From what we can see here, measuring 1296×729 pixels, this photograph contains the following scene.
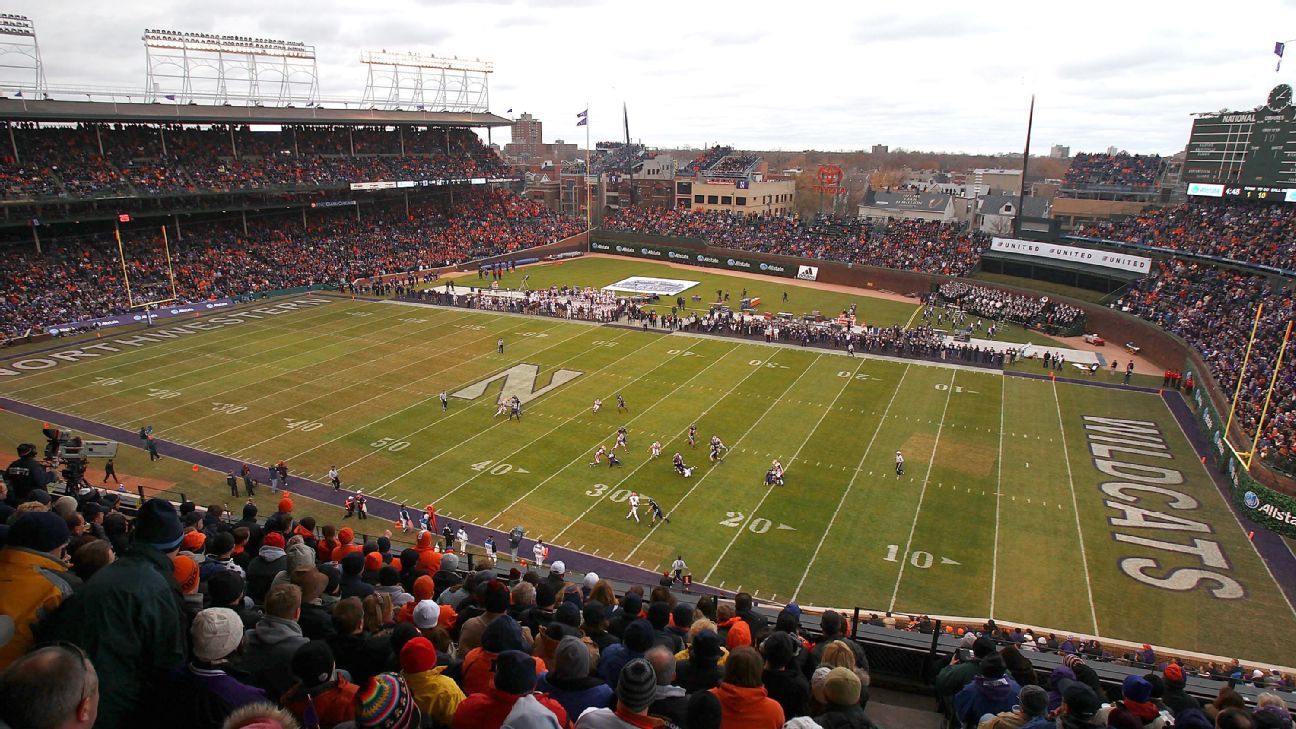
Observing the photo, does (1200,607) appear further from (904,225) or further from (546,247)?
(546,247)

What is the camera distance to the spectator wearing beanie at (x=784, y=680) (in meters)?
6.12

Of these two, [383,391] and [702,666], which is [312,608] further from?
[383,391]

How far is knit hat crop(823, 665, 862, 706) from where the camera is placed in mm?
5621

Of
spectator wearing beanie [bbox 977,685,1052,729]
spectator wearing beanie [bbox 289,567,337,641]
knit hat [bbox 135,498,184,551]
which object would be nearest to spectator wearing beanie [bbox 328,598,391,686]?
spectator wearing beanie [bbox 289,567,337,641]

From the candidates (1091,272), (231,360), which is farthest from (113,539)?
(1091,272)

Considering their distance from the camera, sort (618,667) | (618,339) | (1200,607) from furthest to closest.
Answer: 1. (618,339)
2. (1200,607)
3. (618,667)

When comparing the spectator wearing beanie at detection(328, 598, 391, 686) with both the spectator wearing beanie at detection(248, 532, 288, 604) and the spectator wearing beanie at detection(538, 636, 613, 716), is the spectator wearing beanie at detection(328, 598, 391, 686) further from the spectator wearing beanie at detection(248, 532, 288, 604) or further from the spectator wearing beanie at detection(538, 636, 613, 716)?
the spectator wearing beanie at detection(248, 532, 288, 604)

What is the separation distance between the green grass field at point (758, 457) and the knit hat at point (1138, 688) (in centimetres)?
1486

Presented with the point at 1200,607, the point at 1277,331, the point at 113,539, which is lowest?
the point at 1200,607

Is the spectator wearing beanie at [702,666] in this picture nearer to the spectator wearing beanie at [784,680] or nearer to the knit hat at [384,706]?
the spectator wearing beanie at [784,680]

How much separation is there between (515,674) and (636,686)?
805 mm

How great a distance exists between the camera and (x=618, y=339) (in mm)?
48688

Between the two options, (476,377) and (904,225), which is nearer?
(476,377)

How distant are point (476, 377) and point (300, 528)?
27.8m
